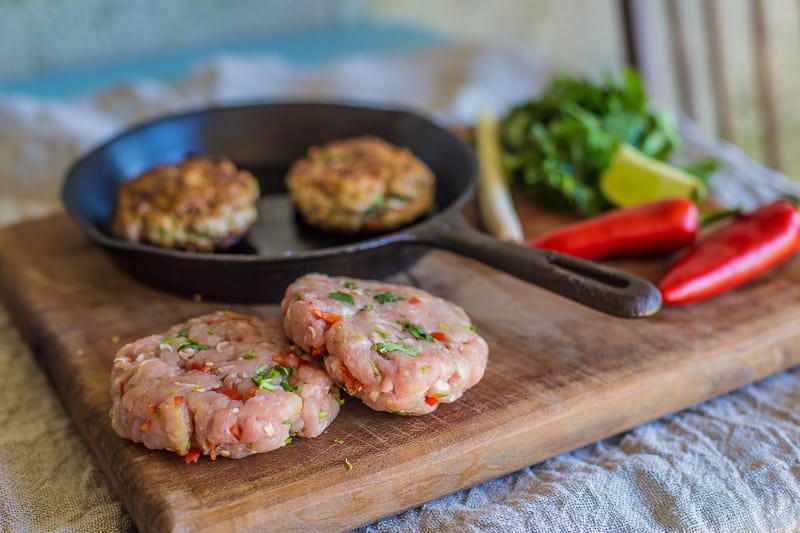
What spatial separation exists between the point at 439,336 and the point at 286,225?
99 centimetres

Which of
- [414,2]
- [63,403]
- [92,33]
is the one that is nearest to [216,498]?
[63,403]

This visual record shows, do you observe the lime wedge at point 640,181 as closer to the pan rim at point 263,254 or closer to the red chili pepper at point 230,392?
the pan rim at point 263,254

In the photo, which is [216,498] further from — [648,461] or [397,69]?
[397,69]

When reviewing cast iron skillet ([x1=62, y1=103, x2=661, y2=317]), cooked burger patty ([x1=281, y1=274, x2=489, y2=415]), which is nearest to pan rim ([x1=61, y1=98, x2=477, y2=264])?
cast iron skillet ([x1=62, y1=103, x2=661, y2=317])

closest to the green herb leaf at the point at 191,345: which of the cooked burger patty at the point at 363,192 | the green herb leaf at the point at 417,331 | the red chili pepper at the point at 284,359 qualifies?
the red chili pepper at the point at 284,359

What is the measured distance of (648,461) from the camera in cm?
189

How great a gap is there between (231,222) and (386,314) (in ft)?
2.73

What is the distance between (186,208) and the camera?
8.30ft

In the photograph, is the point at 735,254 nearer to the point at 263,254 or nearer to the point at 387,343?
the point at 387,343

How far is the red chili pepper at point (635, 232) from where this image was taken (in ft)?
7.98

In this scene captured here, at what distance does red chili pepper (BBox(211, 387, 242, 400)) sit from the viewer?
66.6 inches

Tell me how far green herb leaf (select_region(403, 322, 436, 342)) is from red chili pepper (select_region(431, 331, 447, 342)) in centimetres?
2

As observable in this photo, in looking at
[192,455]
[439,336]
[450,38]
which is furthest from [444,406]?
[450,38]

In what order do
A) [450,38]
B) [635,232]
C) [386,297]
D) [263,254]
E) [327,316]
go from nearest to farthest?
[327,316]
[386,297]
[263,254]
[635,232]
[450,38]
